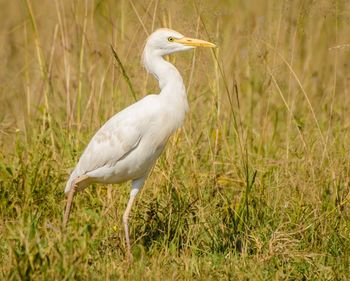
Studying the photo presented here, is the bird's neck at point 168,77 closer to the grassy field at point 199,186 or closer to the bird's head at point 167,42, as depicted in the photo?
the bird's head at point 167,42

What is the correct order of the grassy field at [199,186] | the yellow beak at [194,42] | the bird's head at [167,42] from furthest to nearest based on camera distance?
the bird's head at [167,42] < the yellow beak at [194,42] < the grassy field at [199,186]

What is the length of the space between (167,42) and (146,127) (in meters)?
0.60

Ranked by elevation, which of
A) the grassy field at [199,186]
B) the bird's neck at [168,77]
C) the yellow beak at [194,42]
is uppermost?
the yellow beak at [194,42]

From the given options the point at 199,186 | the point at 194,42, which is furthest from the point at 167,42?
the point at 199,186

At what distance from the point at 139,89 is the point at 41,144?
0.94 meters

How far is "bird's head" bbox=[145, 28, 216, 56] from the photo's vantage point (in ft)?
17.6

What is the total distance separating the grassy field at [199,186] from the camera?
473cm

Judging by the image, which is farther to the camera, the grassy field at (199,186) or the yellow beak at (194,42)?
the yellow beak at (194,42)

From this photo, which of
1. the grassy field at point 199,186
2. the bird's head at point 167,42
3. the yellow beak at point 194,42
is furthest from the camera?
the bird's head at point 167,42

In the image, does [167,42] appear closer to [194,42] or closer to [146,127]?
[194,42]

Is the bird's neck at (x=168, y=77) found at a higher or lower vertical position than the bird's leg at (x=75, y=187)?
higher

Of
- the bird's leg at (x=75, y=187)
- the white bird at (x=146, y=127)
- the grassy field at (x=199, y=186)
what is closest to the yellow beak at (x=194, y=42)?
the white bird at (x=146, y=127)

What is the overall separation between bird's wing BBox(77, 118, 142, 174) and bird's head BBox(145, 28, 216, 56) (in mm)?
540

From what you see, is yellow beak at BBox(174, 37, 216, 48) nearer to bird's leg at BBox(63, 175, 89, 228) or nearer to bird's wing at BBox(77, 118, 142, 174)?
bird's wing at BBox(77, 118, 142, 174)
